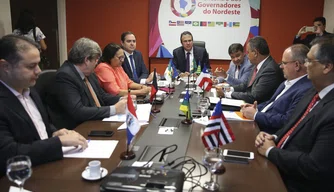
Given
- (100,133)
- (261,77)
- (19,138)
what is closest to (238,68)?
(261,77)

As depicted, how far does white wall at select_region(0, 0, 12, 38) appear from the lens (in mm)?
4906

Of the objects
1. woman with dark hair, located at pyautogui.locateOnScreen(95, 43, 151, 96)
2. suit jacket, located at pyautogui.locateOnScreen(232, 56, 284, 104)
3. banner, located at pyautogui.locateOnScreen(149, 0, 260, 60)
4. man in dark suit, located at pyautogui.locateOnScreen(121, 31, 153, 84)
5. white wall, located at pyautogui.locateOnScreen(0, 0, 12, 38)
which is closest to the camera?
suit jacket, located at pyautogui.locateOnScreen(232, 56, 284, 104)

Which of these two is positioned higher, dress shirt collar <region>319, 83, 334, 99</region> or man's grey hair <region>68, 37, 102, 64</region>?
man's grey hair <region>68, 37, 102, 64</region>

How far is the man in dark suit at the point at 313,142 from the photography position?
1.58 m

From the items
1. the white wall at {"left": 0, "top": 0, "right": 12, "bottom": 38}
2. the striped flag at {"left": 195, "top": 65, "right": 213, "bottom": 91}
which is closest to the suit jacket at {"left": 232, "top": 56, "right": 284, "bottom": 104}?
the striped flag at {"left": 195, "top": 65, "right": 213, "bottom": 91}

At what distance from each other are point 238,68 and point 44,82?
3.03 meters

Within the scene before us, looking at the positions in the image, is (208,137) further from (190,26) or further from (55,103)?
(190,26)

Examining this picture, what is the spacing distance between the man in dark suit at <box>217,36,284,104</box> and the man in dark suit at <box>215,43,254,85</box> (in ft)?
2.87

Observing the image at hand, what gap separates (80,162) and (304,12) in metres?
5.84

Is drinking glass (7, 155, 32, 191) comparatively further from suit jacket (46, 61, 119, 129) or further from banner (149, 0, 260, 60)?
banner (149, 0, 260, 60)

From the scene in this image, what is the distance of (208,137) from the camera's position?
5.29ft

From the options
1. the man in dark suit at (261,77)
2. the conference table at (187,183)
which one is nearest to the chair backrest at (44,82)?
the conference table at (187,183)

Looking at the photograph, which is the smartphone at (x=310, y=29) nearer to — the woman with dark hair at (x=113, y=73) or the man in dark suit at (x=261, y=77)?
the man in dark suit at (x=261, y=77)

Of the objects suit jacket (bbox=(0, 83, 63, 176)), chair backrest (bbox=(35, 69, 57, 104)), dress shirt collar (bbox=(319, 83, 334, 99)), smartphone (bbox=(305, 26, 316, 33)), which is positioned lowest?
suit jacket (bbox=(0, 83, 63, 176))
